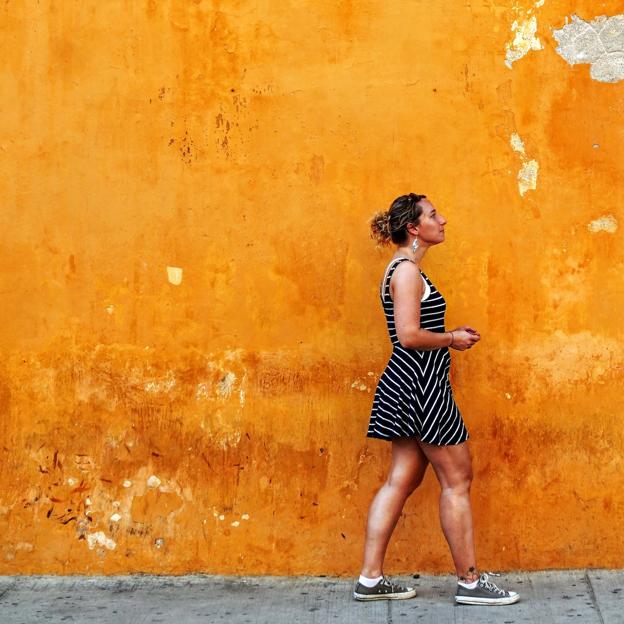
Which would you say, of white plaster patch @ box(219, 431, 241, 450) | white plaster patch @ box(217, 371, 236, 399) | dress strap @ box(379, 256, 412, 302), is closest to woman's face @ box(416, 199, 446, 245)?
dress strap @ box(379, 256, 412, 302)

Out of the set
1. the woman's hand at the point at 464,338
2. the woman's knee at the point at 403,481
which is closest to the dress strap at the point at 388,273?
the woman's hand at the point at 464,338

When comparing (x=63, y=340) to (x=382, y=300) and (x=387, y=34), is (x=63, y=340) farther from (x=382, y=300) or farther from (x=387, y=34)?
(x=387, y=34)

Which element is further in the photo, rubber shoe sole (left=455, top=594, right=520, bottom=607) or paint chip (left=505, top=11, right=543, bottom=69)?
paint chip (left=505, top=11, right=543, bottom=69)

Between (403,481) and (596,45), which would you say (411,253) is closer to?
(403,481)

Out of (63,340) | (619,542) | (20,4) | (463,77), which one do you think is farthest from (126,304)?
(619,542)

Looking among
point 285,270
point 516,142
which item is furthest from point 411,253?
point 516,142

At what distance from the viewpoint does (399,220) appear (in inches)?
193

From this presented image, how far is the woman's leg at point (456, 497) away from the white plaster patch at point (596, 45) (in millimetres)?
1841

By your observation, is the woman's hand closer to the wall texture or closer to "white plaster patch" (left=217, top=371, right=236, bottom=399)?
the wall texture

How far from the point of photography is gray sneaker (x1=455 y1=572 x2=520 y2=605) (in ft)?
16.3

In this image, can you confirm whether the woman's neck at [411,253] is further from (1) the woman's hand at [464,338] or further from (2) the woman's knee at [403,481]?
(2) the woman's knee at [403,481]

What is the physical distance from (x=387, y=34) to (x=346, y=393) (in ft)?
5.52

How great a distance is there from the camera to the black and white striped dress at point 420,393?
190 inches

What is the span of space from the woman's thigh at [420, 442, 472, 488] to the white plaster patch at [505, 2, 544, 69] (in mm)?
1797
